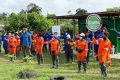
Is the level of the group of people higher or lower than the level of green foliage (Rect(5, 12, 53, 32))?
lower

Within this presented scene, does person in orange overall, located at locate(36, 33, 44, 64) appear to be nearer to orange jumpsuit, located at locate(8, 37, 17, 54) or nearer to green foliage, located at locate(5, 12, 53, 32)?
orange jumpsuit, located at locate(8, 37, 17, 54)

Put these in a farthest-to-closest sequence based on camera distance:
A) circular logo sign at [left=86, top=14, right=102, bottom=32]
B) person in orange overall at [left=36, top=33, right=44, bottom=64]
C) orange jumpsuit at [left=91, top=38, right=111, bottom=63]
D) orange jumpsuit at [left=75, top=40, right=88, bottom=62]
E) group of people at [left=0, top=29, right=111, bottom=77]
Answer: person in orange overall at [left=36, top=33, right=44, bottom=64] < orange jumpsuit at [left=75, top=40, right=88, bottom=62] < circular logo sign at [left=86, top=14, right=102, bottom=32] < group of people at [left=0, top=29, right=111, bottom=77] < orange jumpsuit at [left=91, top=38, right=111, bottom=63]

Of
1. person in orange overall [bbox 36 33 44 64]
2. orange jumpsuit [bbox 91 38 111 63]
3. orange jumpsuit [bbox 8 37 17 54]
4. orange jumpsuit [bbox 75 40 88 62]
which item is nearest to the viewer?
orange jumpsuit [bbox 91 38 111 63]

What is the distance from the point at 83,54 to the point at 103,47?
2309 millimetres

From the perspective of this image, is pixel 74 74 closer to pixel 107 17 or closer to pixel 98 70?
pixel 98 70

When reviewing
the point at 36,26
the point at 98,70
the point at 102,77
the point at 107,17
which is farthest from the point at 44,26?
the point at 102,77

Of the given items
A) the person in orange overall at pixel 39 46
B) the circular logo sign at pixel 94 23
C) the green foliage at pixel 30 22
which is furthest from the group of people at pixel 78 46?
the green foliage at pixel 30 22

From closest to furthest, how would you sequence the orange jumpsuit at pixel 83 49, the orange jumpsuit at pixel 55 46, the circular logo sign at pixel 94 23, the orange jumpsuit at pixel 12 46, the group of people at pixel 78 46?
the group of people at pixel 78 46 → the circular logo sign at pixel 94 23 → the orange jumpsuit at pixel 83 49 → the orange jumpsuit at pixel 55 46 → the orange jumpsuit at pixel 12 46

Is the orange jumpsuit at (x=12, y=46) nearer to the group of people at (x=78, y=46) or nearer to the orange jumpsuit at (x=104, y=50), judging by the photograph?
the group of people at (x=78, y=46)

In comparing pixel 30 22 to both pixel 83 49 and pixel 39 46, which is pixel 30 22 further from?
pixel 83 49

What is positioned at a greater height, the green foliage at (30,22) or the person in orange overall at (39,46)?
the green foliage at (30,22)

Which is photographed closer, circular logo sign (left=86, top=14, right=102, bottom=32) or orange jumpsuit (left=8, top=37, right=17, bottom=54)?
circular logo sign (left=86, top=14, right=102, bottom=32)

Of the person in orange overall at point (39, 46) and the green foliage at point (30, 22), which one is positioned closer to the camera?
the person in orange overall at point (39, 46)

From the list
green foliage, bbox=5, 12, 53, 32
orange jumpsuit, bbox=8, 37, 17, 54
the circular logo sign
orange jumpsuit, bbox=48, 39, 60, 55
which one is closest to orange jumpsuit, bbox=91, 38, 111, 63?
the circular logo sign
